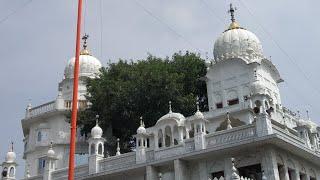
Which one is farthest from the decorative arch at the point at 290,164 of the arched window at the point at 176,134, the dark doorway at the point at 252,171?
the arched window at the point at 176,134

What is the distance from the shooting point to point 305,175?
29.5 meters

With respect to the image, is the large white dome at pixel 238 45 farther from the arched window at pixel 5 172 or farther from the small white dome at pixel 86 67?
the arched window at pixel 5 172

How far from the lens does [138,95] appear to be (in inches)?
1572

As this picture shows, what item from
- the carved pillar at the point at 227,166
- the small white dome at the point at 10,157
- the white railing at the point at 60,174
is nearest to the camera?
the carved pillar at the point at 227,166

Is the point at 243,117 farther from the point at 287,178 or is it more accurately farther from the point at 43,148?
the point at 43,148

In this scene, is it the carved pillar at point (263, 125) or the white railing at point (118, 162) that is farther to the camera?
the white railing at point (118, 162)

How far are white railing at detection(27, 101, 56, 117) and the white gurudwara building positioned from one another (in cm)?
53

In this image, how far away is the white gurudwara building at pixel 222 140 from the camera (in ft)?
88.1

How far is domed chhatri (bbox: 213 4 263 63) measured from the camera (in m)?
40.0

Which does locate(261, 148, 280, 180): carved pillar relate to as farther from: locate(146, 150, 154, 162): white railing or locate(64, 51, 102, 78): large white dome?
locate(64, 51, 102, 78): large white dome

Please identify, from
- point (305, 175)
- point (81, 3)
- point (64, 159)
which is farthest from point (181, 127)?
point (64, 159)

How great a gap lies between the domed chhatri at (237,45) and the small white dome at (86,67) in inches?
550

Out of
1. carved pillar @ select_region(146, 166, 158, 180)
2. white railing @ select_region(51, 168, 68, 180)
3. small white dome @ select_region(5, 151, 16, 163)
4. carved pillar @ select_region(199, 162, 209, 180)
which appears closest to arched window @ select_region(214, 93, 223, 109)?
carved pillar @ select_region(199, 162, 209, 180)

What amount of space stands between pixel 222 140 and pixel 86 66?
25442 millimetres
